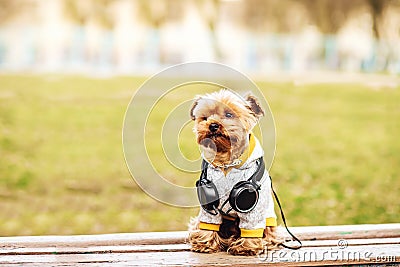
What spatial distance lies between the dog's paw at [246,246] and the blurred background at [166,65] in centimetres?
96

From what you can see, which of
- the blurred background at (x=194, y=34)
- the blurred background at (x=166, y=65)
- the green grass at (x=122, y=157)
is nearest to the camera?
the green grass at (x=122, y=157)

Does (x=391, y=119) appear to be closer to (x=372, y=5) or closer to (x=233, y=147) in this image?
(x=372, y=5)

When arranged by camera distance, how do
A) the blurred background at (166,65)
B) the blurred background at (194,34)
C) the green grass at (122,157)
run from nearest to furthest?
the green grass at (122,157) < the blurred background at (166,65) < the blurred background at (194,34)

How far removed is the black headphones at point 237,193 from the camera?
1.41m

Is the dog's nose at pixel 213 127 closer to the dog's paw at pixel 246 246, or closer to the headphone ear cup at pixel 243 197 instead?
the headphone ear cup at pixel 243 197

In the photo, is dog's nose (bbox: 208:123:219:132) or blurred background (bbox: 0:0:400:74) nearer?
dog's nose (bbox: 208:123:219:132)

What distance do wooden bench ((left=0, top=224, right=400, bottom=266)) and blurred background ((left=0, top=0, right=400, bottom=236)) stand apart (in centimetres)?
81

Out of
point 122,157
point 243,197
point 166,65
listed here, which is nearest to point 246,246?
point 243,197

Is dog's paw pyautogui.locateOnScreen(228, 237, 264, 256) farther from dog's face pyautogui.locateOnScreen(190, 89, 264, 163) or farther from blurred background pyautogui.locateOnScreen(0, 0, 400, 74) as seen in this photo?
blurred background pyautogui.locateOnScreen(0, 0, 400, 74)

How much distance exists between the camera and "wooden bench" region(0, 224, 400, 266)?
1440mm

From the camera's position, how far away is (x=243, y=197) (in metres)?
1.41

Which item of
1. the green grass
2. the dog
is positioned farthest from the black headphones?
the green grass

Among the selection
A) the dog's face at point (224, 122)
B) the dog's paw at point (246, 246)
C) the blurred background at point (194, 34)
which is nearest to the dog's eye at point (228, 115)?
the dog's face at point (224, 122)

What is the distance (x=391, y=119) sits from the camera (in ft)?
12.3
